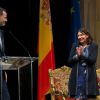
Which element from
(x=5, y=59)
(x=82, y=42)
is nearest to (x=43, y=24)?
(x=82, y=42)

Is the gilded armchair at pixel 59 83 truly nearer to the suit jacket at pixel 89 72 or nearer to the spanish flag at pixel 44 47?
the spanish flag at pixel 44 47

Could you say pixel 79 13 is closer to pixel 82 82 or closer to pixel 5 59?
pixel 82 82

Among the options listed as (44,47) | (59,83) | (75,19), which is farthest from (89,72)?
(75,19)

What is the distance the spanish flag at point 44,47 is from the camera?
6809 millimetres

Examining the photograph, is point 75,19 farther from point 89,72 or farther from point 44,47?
point 89,72

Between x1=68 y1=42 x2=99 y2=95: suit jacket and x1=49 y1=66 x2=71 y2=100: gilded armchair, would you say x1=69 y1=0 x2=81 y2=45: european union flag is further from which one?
x1=68 y1=42 x2=99 y2=95: suit jacket

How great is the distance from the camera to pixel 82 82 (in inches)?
203

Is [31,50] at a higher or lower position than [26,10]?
lower

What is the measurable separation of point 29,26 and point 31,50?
42cm

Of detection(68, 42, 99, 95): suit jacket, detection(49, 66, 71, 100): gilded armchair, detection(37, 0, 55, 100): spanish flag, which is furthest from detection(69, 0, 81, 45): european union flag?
detection(68, 42, 99, 95): suit jacket

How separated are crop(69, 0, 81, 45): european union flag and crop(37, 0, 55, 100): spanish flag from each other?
50 centimetres

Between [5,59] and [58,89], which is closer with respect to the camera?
[5,59]

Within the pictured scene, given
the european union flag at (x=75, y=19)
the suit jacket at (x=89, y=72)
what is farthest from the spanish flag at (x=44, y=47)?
the suit jacket at (x=89, y=72)

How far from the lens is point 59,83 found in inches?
245
